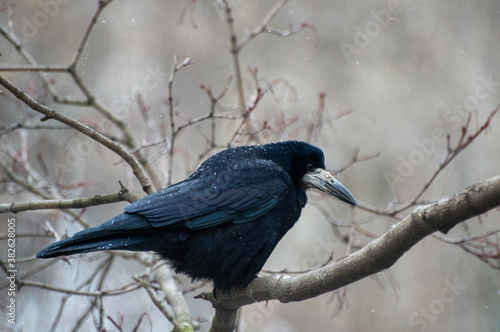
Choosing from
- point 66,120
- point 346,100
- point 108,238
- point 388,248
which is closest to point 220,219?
point 108,238

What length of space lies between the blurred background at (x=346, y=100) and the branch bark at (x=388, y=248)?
4657 millimetres

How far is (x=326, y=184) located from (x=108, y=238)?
4.97ft

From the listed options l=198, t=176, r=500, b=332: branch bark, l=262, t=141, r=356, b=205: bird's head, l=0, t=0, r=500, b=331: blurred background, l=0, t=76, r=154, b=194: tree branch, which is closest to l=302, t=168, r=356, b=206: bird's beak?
l=262, t=141, r=356, b=205: bird's head

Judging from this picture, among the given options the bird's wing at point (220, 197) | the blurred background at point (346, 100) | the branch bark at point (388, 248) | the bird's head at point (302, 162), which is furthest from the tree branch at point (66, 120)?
the blurred background at point (346, 100)

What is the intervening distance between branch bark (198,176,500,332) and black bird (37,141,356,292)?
29 cm

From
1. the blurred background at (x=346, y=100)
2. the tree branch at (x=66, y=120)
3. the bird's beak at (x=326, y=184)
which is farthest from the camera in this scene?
the blurred background at (x=346, y=100)

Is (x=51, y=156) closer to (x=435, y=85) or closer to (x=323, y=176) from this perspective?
(x=323, y=176)

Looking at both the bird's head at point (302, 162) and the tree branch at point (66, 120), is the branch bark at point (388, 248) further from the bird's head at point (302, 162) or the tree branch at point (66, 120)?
the tree branch at point (66, 120)

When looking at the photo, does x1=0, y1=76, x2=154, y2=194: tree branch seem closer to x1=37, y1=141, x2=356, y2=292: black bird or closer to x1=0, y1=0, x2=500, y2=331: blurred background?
x1=37, y1=141, x2=356, y2=292: black bird

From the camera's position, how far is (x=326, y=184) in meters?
3.86

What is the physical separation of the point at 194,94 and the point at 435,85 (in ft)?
12.4

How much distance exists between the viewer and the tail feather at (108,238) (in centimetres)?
314

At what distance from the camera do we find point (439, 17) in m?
9.04

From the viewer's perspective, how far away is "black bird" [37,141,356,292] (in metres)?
3.40
